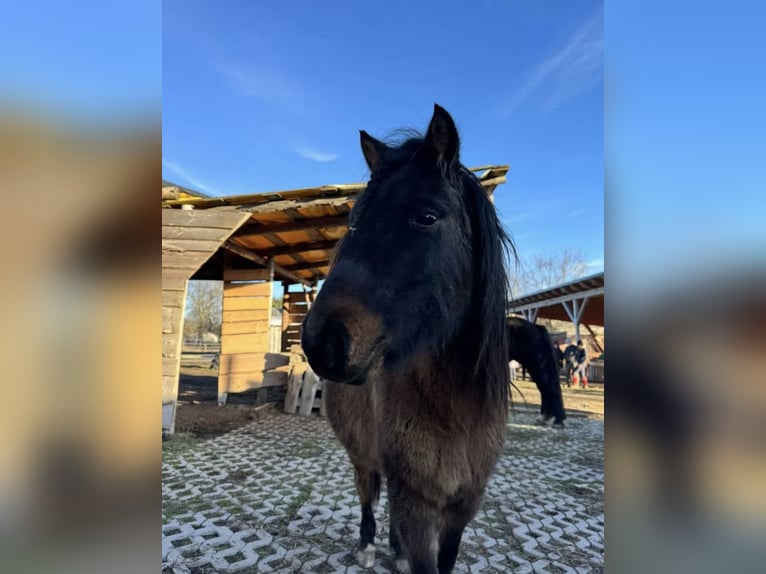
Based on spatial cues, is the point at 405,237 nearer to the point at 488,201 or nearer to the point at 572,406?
the point at 488,201

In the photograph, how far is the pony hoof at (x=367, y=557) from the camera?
9.99 ft

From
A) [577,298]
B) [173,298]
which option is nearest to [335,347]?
[173,298]

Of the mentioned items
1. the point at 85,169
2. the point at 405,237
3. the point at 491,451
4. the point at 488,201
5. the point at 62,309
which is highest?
the point at 488,201

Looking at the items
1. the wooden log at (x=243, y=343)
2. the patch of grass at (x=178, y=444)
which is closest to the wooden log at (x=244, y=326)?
the wooden log at (x=243, y=343)

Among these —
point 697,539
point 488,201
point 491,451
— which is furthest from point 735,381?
point 491,451

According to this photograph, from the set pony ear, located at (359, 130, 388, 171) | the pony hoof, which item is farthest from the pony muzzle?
the pony hoof

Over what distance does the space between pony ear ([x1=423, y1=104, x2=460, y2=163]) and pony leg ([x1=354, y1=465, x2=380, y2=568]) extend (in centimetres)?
256

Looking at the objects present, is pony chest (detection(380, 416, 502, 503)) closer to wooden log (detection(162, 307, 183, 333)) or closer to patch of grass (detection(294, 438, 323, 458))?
patch of grass (detection(294, 438, 323, 458))

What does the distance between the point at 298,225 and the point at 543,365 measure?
243 inches

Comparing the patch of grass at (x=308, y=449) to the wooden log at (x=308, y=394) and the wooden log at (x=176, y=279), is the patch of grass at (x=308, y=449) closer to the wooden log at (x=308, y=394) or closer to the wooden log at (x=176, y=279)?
the wooden log at (x=308, y=394)

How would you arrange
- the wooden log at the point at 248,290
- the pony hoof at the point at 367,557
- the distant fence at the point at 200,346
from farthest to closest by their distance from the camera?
the distant fence at the point at 200,346 → the wooden log at the point at 248,290 → the pony hoof at the point at 367,557

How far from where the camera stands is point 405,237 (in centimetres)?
150

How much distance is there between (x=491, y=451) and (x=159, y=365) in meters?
1.91

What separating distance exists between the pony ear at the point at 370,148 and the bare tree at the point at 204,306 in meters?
34.3
